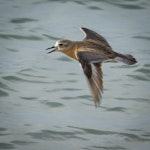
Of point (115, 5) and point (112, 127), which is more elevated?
point (115, 5)

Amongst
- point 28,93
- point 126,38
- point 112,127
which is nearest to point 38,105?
point 28,93

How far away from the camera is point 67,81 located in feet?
43.1

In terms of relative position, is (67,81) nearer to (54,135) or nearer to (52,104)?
(52,104)

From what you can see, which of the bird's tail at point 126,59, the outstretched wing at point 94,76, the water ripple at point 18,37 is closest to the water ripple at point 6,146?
the outstretched wing at point 94,76

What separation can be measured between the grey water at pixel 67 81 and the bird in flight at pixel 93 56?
116 centimetres

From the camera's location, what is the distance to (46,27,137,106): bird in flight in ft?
32.4

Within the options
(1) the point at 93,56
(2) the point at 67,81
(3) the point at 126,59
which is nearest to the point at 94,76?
(1) the point at 93,56

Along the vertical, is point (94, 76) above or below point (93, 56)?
below

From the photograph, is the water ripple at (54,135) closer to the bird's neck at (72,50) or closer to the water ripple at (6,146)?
the water ripple at (6,146)

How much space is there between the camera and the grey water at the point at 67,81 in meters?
11.3

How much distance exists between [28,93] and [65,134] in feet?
5.15

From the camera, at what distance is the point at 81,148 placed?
431 inches

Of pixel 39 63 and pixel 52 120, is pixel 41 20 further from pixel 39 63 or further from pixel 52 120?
pixel 52 120

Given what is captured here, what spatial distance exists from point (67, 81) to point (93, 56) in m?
2.80
